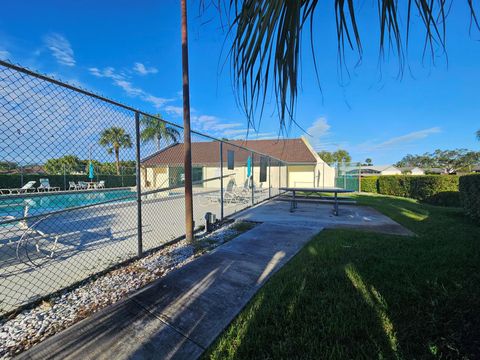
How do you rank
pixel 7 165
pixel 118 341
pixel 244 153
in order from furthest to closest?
pixel 244 153 < pixel 7 165 < pixel 118 341

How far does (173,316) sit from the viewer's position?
85.9 inches

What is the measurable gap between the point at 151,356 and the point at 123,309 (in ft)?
2.59

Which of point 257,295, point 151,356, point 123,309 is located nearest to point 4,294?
point 123,309

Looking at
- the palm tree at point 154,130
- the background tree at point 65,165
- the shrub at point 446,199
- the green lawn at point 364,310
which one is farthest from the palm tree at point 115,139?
the shrub at point 446,199

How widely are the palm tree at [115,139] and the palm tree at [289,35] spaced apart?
123 inches

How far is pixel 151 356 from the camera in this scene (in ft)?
5.64

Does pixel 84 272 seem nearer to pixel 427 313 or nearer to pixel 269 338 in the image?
pixel 269 338

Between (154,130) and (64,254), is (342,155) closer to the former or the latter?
(154,130)

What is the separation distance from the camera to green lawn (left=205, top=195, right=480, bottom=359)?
67.7 inches

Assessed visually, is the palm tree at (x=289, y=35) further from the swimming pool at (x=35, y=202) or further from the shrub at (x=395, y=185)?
the shrub at (x=395, y=185)

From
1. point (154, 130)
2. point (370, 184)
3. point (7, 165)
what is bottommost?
point (370, 184)

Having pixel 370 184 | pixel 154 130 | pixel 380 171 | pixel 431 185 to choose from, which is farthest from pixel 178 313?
pixel 380 171

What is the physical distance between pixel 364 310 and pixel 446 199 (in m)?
13.4

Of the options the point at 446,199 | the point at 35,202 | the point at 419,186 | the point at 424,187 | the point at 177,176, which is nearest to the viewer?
the point at 35,202
